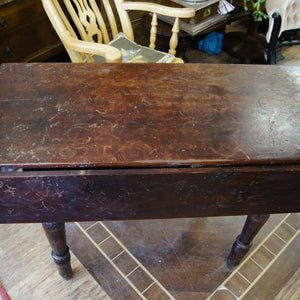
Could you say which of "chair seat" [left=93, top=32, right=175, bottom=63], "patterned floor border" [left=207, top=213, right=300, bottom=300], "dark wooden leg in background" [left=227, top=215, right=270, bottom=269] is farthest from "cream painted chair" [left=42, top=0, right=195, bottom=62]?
"patterned floor border" [left=207, top=213, right=300, bottom=300]

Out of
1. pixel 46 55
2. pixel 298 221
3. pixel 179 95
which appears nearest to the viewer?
pixel 179 95

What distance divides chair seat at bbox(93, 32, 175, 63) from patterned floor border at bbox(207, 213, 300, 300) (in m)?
0.98

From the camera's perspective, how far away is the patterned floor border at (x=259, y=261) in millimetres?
1258

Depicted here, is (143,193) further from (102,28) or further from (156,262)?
(102,28)

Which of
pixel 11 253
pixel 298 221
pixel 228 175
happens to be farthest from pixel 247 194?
pixel 11 253

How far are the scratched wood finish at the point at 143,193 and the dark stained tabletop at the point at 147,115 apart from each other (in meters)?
0.03

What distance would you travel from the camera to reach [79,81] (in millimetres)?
1058

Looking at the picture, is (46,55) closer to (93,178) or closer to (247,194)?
(93,178)

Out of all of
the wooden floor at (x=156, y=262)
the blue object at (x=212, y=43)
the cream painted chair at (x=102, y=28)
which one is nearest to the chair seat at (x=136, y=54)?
the cream painted chair at (x=102, y=28)

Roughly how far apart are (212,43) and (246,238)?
1.94 meters

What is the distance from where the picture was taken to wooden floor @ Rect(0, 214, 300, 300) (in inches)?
49.0

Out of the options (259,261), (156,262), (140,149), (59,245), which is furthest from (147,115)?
(259,261)

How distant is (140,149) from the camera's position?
0.83 metres

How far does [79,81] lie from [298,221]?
1.23 meters
